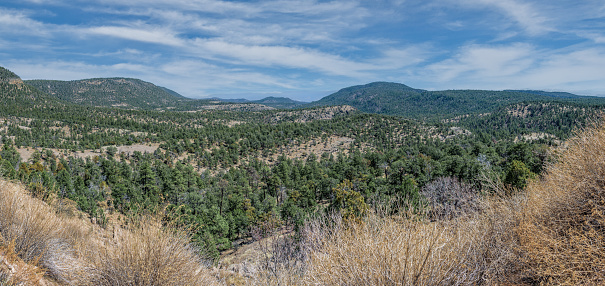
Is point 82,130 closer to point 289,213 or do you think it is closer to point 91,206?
point 91,206

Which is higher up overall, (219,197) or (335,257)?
(335,257)

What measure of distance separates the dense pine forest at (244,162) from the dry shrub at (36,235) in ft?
2.05

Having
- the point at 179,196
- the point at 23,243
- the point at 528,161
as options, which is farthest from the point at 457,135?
the point at 23,243

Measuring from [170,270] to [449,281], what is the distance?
6911 millimetres

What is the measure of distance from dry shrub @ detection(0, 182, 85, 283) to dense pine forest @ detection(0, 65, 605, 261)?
0.63 meters

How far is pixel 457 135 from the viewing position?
123500 millimetres

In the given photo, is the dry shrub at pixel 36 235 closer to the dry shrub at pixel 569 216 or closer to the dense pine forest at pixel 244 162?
the dense pine forest at pixel 244 162

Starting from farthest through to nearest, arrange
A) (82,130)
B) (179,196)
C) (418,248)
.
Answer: (82,130) < (179,196) < (418,248)

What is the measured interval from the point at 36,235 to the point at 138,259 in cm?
374

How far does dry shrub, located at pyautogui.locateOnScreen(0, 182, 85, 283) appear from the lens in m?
6.97

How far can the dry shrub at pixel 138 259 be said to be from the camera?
21.1 ft

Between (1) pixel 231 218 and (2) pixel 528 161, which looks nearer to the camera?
(1) pixel 231 218

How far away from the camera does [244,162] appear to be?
91500mm

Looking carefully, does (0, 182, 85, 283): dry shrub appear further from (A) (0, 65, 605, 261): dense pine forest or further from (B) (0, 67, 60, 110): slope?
(B) (0, 67, 60, 110): slope
